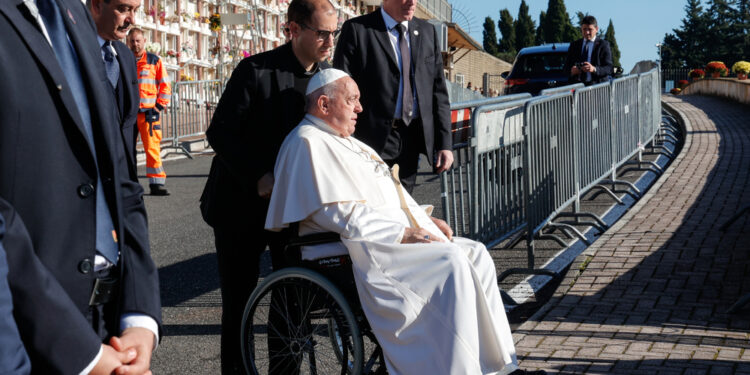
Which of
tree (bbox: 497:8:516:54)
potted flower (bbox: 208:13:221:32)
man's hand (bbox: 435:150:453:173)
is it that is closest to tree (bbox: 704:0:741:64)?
tree (bbox: 497:8:516:54)

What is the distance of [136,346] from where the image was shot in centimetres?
185

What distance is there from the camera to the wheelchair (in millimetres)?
3782

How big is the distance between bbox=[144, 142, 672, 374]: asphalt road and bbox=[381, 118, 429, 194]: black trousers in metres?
1.19

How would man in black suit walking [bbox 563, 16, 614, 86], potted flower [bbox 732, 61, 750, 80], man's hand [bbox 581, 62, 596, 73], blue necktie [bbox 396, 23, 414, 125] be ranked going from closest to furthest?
blue necktie [bbox 396, 23, 414, 125], man's hand [bbox 581, 62, 596, 73], man in black suit walking [bbox 563, 16, 614, 86], potted flower [bbox 732, 61, 750, 80]

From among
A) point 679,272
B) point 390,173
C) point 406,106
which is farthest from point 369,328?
point 679,272

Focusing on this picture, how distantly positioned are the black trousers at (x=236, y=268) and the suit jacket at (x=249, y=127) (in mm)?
47

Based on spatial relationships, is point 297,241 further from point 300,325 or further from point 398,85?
point 398,85

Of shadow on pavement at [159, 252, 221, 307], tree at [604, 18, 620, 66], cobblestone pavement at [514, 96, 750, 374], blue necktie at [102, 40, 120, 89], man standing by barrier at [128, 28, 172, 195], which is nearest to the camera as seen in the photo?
cobblestone pavement at [514, 96, 750, 374]

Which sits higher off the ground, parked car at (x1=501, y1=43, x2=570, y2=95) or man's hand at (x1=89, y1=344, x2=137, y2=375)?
parked car at (x1=501, y1=43, x2=570, y2=95)

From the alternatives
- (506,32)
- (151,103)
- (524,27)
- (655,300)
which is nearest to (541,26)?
(524,27)

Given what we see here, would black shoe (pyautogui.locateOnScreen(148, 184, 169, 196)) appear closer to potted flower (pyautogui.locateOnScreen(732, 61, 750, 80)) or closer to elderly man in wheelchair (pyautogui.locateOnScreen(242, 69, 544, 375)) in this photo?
elderly man in wheelchair (pyautogui.locateOnScreen(242, 69, 544, 375))

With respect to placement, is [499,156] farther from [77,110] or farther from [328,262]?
[77,110]

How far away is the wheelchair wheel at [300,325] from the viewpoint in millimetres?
3804

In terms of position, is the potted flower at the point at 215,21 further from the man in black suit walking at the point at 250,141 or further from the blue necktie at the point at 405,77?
the man in black suit walking at the point at 250,141
